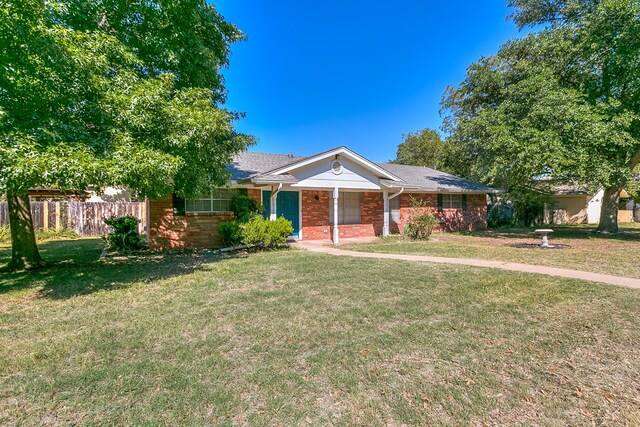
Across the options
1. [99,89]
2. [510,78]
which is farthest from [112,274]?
[510,78]

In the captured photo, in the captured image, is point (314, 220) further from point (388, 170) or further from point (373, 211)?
point (388, 170)

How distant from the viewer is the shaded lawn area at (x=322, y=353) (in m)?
2.62

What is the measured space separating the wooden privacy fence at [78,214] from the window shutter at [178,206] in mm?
6160

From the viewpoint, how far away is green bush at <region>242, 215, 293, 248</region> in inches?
426

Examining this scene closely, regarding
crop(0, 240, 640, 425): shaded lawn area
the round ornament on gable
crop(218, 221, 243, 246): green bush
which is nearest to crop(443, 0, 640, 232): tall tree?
the round ornament on gable

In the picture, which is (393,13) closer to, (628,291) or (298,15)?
(298,15)

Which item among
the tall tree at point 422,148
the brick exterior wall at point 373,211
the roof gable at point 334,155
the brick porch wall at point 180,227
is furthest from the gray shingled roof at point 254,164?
the tall tree at point 422,148

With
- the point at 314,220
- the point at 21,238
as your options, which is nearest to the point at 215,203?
the point at 314,220

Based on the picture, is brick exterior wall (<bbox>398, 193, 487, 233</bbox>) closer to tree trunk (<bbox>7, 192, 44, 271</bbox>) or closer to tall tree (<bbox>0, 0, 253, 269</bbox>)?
tall tree (<bbox>0, 0, 253, 269</bbox>)

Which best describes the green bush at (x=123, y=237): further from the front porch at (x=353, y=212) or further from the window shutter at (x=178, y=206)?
the front porch at (x=353, y=212)

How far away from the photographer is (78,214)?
57.2 ft

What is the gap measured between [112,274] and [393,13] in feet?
49.1

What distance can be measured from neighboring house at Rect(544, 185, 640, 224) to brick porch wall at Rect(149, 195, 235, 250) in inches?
1093

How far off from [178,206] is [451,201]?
49.9 ft
